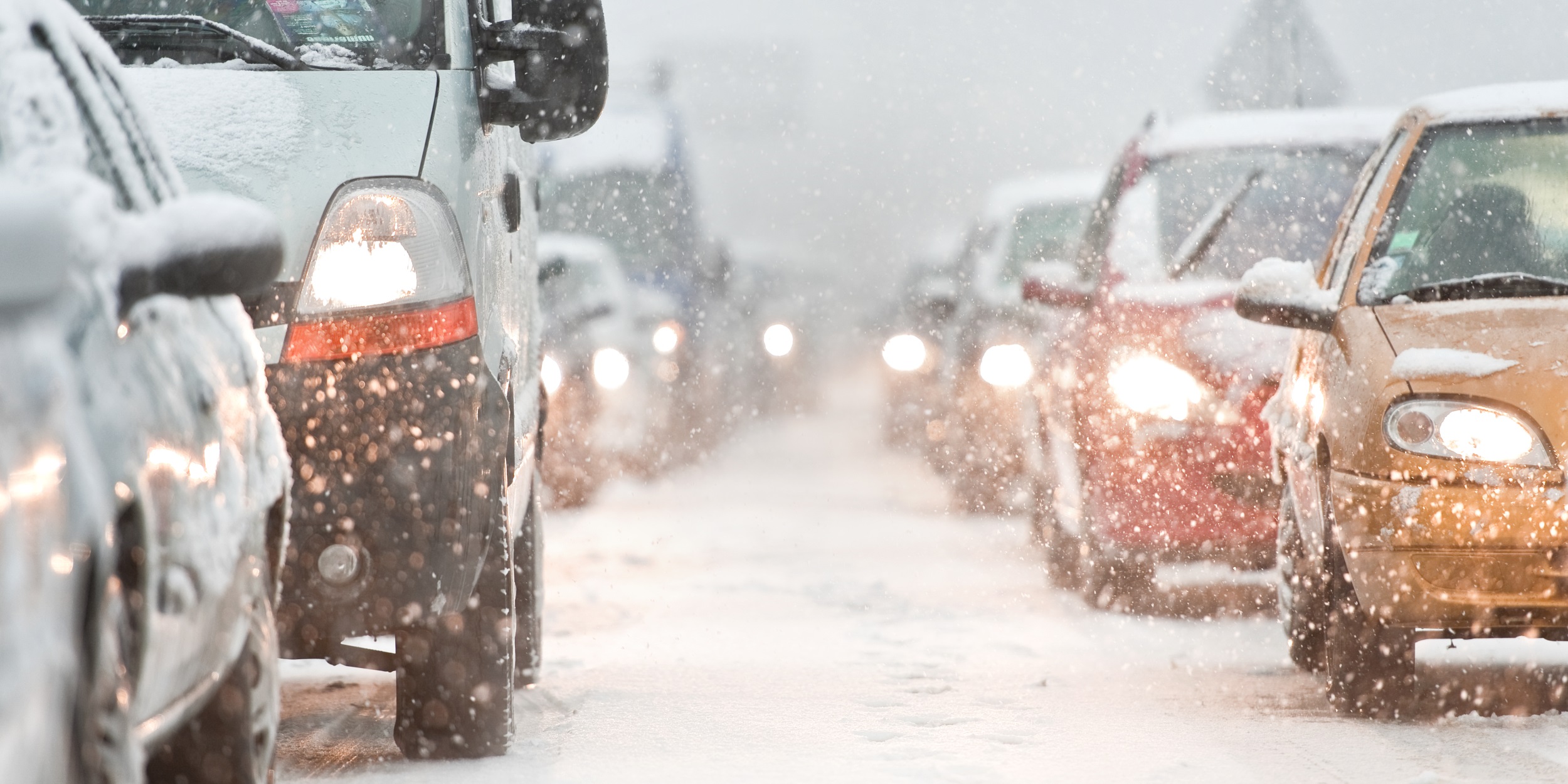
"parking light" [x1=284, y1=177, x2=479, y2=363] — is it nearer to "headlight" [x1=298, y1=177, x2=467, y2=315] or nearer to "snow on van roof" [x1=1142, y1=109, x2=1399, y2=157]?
"headlight" [x1=298, y1=177, x2=467, y2=315]

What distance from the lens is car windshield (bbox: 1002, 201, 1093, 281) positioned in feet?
43.0

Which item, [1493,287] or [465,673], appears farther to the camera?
[1493,287]

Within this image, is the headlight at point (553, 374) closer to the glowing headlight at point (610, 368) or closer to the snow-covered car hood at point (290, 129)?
the glowing headlight at point (610, 368)

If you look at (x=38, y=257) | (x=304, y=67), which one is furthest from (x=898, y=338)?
(x=38, y=257)

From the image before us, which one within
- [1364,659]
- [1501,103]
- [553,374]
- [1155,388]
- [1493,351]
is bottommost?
[1364,659]

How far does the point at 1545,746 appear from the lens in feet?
17.8

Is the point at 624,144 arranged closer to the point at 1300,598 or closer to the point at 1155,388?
the point at 1155,388

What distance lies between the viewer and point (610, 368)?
12.8m

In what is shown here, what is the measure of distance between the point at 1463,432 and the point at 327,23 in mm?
2982

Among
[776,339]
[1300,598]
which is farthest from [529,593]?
[776,339]

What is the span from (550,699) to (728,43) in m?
47.2

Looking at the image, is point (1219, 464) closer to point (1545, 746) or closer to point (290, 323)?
point (1545, 746)

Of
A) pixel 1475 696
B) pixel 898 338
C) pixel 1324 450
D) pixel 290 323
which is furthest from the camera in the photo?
pixel 898 338

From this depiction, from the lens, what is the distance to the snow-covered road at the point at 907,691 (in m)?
5.18
